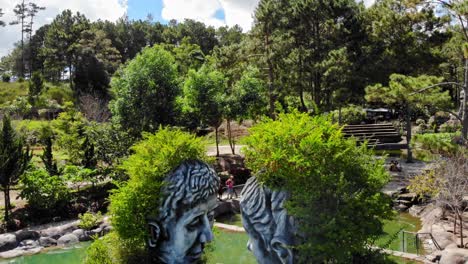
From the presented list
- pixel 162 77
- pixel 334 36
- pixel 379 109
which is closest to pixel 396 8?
pixel 334 36

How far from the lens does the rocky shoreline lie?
13.1 meters

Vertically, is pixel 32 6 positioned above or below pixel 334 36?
above

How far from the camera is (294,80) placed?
26062 millimetres

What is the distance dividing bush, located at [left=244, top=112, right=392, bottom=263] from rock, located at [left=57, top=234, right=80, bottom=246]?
354 inches

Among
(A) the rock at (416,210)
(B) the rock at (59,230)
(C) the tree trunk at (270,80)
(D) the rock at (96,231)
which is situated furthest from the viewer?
(C) the tree trunk at (270,80)

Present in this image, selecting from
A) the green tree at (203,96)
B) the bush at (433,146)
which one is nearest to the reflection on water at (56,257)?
the green tree at (203,96)

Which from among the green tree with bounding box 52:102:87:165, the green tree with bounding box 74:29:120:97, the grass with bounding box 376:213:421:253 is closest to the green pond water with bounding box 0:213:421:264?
the grass with bounding box 376:213:421:253

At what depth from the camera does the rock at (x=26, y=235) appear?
44.7 ft

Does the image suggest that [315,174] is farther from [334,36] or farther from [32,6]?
[32,6]

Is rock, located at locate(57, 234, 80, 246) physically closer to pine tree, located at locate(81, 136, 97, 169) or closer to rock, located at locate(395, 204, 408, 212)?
pine tree, located at locate(81, 136, 97, 169)

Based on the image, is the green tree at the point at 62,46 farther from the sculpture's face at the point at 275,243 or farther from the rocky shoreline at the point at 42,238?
the sculpture's face at the point at 275,243

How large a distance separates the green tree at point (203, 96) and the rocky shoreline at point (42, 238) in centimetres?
859

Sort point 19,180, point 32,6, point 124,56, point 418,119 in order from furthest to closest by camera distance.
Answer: point 124,56, point 32,6, point 418,119, point 19,180

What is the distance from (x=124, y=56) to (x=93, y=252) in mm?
54897
